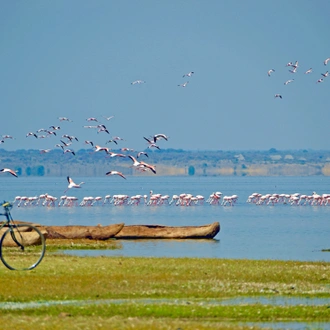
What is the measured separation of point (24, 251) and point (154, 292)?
33.6ft

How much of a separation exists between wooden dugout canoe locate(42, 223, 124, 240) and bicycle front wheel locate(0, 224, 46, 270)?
1204 centimetres

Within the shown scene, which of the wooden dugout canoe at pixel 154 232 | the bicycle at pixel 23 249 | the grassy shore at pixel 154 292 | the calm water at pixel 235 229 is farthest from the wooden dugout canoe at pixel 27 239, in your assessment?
the wooden dugout canoe at pixel 154 232

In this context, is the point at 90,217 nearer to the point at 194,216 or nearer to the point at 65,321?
the point at 194,216

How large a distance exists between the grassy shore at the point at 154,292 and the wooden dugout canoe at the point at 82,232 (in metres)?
15.3

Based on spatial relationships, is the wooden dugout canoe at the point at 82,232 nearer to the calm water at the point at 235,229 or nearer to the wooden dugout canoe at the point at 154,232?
the calm water at the point at 235,229

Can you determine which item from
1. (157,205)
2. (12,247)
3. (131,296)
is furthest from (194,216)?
(131,296)

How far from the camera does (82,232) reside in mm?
47562

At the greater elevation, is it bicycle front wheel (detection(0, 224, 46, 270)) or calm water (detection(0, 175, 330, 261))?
bicycle front wheel (detection(0, 224, 46, 270))

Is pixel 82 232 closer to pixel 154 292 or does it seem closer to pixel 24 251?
pixel 24 251

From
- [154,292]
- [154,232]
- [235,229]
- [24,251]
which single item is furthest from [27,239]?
[235,229]

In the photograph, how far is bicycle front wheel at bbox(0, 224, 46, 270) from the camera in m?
26.6

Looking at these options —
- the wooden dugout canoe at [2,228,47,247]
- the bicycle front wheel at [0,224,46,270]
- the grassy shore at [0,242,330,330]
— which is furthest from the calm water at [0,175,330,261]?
the grassy shore at [0,242,330,330]

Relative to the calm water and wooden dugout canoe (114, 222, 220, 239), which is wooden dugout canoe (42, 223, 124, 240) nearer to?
the calm water

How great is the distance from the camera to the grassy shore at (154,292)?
18594mm
